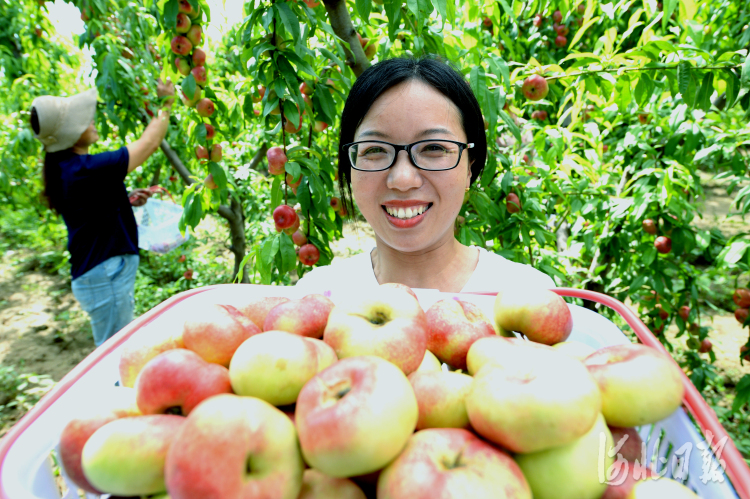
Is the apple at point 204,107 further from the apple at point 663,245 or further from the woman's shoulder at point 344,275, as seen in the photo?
the apple at point 663,245

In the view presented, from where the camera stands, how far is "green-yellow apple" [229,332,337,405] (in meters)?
0.64

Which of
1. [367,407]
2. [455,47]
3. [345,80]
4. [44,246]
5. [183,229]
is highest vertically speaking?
[455,47]

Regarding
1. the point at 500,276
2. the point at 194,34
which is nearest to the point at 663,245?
the point at 500,276

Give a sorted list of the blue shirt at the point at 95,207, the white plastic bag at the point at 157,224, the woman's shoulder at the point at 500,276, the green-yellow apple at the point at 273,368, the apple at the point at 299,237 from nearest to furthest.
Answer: the green-yellow apple at the point at 273,368, the woman's shoulder at the point at 500,276, the apple at the point at 299,237, the blue shirt at the point at 95,207, the white plastic bag at the point at 157,224

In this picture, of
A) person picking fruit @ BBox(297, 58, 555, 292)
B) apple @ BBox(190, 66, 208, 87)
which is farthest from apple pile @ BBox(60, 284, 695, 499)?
apple @ BBox(190, 66, 208, 87)

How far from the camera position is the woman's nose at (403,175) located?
1351mm

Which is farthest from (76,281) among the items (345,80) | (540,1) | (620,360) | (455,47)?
(620,360)

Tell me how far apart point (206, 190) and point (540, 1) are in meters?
1.79

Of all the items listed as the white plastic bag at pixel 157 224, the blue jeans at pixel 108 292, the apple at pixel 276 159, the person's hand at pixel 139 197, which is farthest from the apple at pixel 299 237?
the person's hand at pixel 139 197

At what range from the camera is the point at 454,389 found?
678 mm

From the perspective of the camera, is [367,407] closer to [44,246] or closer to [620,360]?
[620,360]

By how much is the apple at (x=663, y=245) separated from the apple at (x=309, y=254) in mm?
1855

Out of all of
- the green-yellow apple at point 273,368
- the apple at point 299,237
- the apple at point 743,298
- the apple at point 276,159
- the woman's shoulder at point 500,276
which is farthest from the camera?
the apple at point 743,298

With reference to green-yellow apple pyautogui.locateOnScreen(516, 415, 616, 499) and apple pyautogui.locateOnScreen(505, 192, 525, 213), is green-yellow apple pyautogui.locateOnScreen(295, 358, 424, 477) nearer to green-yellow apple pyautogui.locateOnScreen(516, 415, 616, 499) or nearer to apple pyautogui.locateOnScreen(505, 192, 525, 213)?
green-yellow apple pyautogui.locateOnScreen(516, 415, 616, 499)
